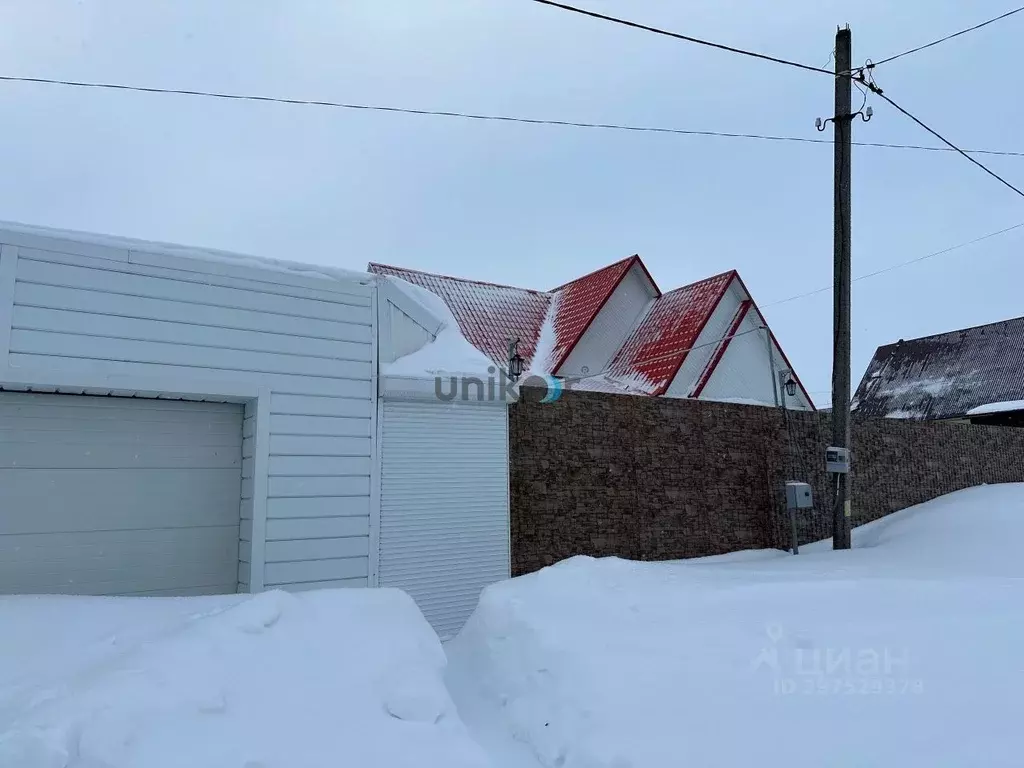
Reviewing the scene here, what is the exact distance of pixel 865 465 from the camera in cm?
1227

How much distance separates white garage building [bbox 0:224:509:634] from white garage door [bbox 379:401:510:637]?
0.02 m

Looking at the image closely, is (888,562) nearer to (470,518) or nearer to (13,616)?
(470,518)

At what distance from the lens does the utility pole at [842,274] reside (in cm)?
923

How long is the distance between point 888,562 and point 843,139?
18.5 feet

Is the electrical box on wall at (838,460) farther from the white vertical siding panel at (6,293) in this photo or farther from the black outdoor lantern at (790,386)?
the white vertical siding panel at (6,293)

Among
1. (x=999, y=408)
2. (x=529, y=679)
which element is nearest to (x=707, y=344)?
(x=529, y=679)

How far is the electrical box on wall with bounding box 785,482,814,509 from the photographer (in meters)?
9.95

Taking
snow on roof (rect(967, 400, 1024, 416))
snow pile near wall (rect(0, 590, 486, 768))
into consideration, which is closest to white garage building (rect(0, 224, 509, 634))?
snow pile near wall (rect(0, 590, 486, 768))

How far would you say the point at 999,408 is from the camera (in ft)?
75.7

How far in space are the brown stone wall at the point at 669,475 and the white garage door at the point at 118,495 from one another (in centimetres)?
316

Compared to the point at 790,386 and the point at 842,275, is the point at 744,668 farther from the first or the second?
the point at 790,386

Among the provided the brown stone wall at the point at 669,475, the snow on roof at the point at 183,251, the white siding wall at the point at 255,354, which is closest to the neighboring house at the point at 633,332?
the brown stone wall at the point at 669,475

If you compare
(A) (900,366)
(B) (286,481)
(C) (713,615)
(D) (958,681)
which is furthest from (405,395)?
(A) (900,366)

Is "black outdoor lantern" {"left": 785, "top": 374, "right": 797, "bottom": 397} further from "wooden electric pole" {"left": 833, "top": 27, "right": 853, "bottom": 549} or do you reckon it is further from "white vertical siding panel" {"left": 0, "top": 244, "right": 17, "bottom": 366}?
"white vertical siding panel" {"left": 0, "top": 244, "right": 17, "bottom": 366}
